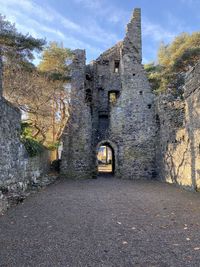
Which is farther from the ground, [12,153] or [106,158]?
[12,153]

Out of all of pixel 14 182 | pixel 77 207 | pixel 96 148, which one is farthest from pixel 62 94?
pixel 77 207

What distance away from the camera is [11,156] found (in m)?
8.17

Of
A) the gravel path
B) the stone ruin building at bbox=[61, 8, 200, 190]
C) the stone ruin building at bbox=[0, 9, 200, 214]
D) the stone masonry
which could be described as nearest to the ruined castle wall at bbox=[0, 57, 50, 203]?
the stone ruin building at bbox=[0, 9, 200, 214]

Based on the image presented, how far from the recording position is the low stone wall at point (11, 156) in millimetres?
7352

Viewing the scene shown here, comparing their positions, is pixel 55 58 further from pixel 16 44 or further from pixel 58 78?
pixel 16 44

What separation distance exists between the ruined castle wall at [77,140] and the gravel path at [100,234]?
8.53m

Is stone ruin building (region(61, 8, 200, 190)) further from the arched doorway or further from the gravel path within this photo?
the gravel path

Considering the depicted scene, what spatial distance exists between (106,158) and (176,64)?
17.0m

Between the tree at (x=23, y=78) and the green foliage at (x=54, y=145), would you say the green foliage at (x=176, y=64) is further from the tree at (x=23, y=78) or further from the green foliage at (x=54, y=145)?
the tree at (x=23, y=78)

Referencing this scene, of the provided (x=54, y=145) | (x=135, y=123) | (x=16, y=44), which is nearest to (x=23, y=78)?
(x=16, y=44)

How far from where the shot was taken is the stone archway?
1789 centimetres

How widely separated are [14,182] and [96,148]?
1034 cm

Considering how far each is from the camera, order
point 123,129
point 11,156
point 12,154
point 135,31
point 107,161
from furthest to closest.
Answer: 1. point 107,161
2. point 135,31
3. point 123,129
4. point 12,154
5. point 11,156

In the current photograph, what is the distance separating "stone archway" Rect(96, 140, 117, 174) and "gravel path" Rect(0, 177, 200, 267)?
409 inches
